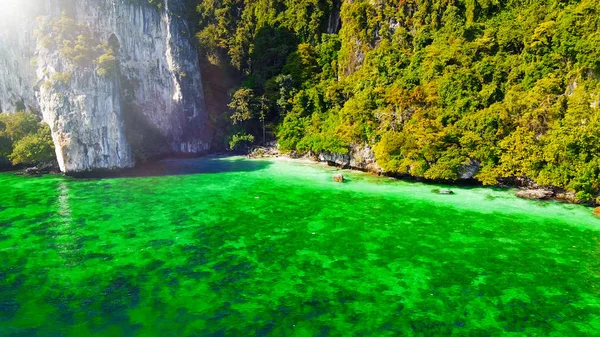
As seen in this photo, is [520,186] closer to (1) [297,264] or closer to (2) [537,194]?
(2) [537,194]

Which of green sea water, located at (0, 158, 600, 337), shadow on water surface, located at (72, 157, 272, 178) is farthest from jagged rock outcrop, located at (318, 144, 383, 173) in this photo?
shadow on water surface, located at (72, 157, 272, 178)

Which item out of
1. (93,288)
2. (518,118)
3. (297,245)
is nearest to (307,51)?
(518,118)

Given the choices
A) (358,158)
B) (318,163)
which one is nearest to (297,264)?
(358,158)

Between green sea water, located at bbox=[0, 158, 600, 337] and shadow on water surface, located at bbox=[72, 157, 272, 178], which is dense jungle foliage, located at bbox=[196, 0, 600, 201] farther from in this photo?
shadow on water surface, located at bbox=[72, 157, 272, 178]

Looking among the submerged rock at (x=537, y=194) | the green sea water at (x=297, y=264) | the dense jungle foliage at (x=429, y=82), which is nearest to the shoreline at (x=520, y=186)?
the submerged rock at (x=537, y=194)

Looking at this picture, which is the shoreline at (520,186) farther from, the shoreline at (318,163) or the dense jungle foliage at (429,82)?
the dense jungle foliage at (429,82)

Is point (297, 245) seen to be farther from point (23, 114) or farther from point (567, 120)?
point (23, 114)
